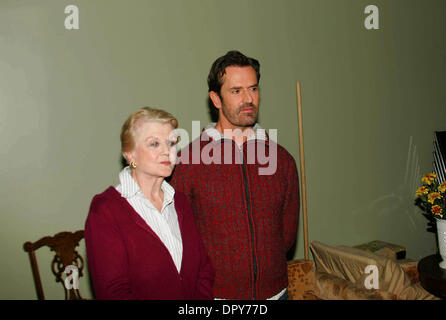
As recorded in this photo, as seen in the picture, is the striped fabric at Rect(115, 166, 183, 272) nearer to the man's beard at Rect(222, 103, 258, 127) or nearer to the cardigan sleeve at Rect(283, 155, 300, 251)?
the man's beard at Rect(222, 103, 258, 127)

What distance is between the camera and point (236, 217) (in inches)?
66.9

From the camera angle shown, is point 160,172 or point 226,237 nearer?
point 160,172

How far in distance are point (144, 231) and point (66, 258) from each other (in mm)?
1207

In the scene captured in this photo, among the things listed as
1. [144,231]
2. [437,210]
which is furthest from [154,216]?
[437,210]

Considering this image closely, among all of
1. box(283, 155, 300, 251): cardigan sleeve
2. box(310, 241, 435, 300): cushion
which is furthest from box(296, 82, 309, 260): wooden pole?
box(283, 155, 300, 251): cardigan sleeve

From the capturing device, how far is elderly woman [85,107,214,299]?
132 centimetres

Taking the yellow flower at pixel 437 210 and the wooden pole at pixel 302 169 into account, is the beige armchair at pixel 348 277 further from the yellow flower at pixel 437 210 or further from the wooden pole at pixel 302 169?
the yellow flower at pixel 437 210

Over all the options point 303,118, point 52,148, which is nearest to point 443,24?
point 303,118

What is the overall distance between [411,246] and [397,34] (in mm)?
2127

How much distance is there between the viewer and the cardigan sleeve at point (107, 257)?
1305mm

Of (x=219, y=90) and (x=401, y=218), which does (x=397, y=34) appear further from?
(x=219, y=90)

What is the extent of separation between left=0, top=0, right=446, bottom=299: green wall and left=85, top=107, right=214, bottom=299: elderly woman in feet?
3.80

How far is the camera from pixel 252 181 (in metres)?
1.75

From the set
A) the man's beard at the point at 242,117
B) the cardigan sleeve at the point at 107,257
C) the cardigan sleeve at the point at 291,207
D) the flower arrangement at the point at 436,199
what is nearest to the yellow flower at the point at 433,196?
the flower arrangement at the point at 436,199
